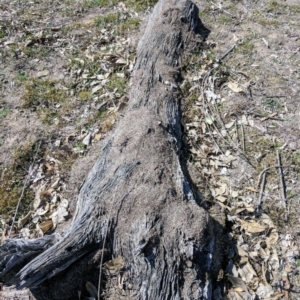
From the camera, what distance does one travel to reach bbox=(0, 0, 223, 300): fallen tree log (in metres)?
2.65

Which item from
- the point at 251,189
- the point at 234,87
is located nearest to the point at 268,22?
the point at 234,87

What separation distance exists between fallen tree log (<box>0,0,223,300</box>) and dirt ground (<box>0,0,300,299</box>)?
1.43ft

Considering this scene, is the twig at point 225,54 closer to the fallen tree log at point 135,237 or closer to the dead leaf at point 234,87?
the dead leaf at point 234,87

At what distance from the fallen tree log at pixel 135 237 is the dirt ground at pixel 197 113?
44 cm

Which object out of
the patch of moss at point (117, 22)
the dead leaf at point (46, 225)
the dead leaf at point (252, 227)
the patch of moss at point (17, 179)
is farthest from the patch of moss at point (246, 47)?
the dead leaf at point (46, 225)

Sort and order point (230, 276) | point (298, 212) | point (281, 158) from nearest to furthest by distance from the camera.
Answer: point (230, 276), point (298, 212), point (281, 158)

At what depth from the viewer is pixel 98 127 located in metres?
4.23

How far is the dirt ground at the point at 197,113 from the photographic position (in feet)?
11.0

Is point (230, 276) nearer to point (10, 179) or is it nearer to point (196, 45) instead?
point (10, 179)

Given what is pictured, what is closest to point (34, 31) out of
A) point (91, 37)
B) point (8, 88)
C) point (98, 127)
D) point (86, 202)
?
point (91, 37)

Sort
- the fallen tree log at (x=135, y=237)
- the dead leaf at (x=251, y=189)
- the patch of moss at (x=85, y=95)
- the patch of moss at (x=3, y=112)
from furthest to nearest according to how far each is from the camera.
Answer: the patch of moss at (x=85, y=95) → the patch of moss at (x=3, y=112) → the dead leaf at (x=251, y=189) → the fallen tree log at (x=135, y=237)

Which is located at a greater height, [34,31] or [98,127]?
[34,31]

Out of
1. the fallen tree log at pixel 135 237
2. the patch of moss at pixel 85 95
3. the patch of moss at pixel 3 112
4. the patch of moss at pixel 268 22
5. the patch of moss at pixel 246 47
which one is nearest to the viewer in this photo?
the fallen tree log at pixel 135 237

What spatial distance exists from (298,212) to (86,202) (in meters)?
2.02
